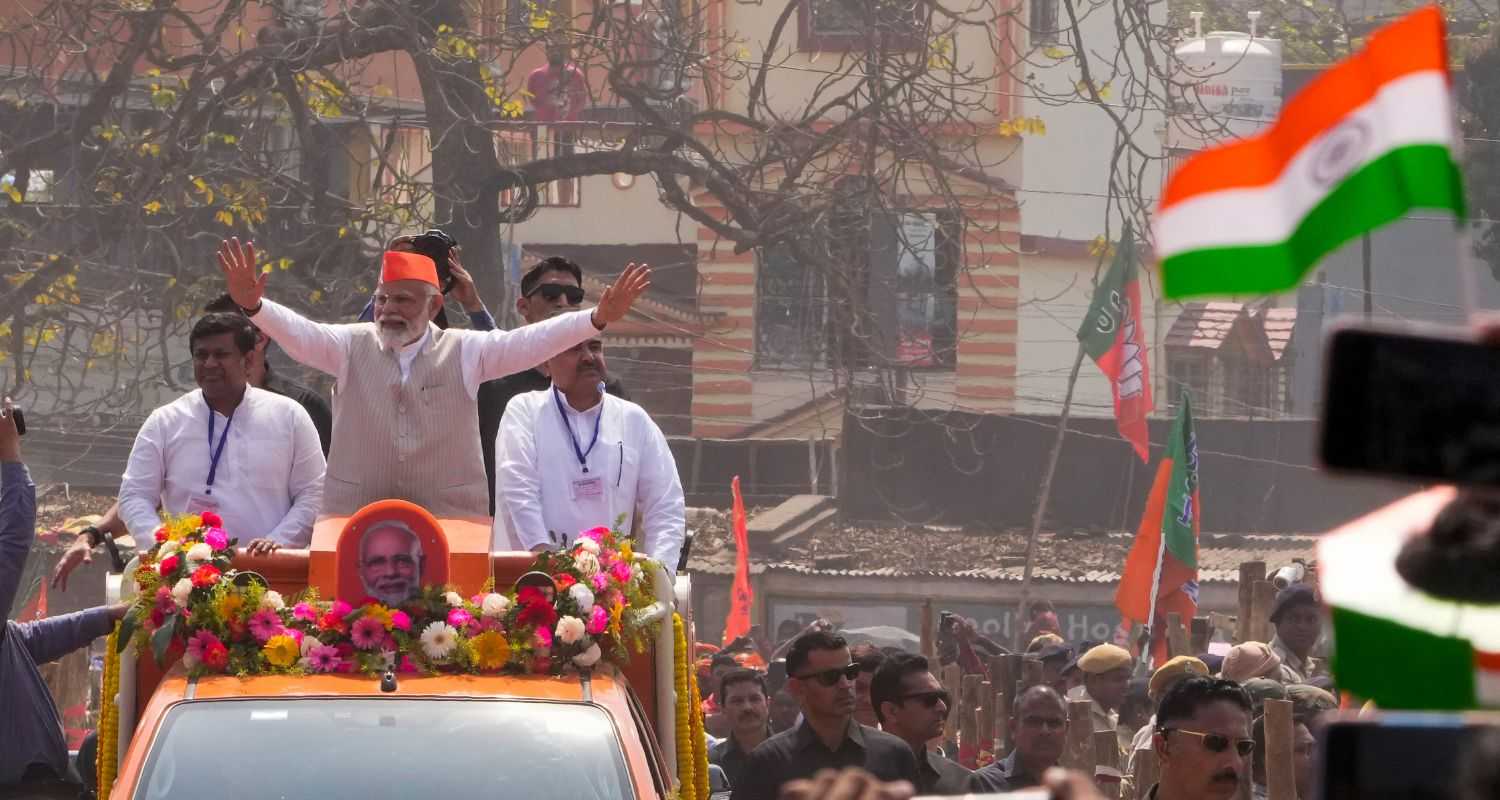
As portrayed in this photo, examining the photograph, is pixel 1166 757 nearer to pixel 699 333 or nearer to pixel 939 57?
pixel 939 57

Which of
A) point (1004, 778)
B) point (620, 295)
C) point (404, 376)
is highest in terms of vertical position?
point (620, 295)

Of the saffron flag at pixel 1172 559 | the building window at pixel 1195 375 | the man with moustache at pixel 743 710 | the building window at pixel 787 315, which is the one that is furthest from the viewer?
the building window at pixel 1195 375

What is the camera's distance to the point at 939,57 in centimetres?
2205

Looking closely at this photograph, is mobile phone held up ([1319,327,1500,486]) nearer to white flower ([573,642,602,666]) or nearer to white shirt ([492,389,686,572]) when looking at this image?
white flower ([573,642,602,666])

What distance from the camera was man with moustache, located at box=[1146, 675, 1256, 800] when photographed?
607cm

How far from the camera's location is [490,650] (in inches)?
250

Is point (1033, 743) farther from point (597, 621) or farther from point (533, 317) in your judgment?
point (533, 317)

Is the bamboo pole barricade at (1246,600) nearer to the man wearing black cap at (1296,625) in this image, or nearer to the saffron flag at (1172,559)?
the saffron flag at (1172,559)

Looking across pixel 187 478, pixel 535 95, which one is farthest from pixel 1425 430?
pixel 535 95

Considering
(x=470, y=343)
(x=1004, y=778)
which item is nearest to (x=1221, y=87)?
(x=1004, y=778)

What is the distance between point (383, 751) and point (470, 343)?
179cm

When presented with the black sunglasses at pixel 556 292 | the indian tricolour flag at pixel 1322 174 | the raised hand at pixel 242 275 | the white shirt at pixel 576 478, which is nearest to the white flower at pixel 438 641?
the white shirt at pixel 576 478

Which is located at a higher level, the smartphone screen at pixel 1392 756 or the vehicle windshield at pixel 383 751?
the smartphone screen at pixel 1392 756

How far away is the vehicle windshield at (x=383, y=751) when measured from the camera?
18.5 feet
